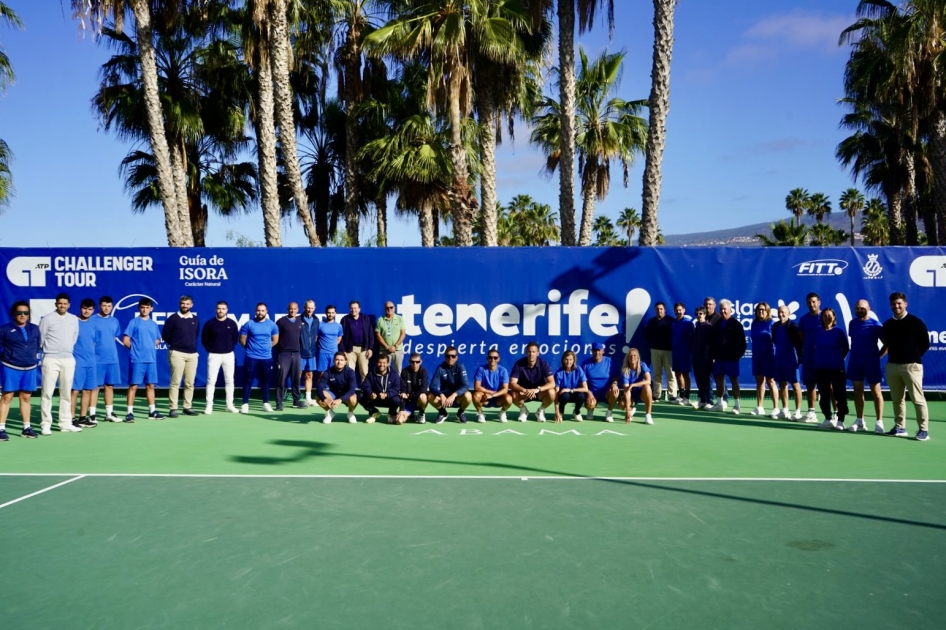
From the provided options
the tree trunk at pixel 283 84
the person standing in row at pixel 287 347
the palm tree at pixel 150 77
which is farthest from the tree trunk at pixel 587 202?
the person standing in row at pixel 287 347

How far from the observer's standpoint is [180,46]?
22.0 meters

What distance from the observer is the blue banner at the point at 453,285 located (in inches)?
553

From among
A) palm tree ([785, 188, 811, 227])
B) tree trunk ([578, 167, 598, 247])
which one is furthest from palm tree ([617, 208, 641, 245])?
tree trunk ([578, 167, 598, 247])

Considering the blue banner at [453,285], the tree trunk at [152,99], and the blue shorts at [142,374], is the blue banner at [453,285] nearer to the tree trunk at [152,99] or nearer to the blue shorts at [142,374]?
the blue shorts at [142,374]

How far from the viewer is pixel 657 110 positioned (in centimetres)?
1598

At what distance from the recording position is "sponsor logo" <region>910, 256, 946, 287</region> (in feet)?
45.7

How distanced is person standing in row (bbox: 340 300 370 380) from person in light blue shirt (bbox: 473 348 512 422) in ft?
7.67

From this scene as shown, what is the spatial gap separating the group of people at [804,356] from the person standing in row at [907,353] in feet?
0.04

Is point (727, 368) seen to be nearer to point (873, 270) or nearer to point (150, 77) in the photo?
point (873, 270)

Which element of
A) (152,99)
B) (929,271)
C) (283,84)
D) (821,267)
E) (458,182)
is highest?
(283,84)

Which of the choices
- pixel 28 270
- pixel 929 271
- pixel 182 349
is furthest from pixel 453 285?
pixel 929 271

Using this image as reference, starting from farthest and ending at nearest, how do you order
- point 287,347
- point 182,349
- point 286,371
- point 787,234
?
point 787,234 < point 286,371 < point 287,347 < point 182,349

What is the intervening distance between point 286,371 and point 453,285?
3310mm

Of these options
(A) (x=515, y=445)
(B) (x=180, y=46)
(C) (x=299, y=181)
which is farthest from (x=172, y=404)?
(B) (x=180, y=46)
